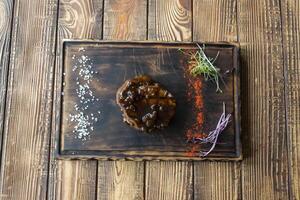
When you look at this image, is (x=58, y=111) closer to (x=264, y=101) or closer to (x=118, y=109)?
(x=118, y=109)

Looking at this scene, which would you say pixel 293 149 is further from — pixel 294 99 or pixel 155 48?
pixel 155 48

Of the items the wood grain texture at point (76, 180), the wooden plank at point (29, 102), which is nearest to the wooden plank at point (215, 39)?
the wood grain texture at point (76, 180)

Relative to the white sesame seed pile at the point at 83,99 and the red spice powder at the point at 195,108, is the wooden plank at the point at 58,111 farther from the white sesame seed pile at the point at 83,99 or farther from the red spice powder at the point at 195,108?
the red spice powder at the point at 195,108

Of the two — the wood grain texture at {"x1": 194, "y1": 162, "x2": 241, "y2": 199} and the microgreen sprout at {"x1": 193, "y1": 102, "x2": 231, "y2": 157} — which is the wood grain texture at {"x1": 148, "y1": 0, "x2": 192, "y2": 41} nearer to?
the microgreen sprout at {"x1": 193, "y1": 102, "x2": 231, "y2": 157}

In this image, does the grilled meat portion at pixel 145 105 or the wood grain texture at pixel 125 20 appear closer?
the grilled meat portion at pixel 145 105

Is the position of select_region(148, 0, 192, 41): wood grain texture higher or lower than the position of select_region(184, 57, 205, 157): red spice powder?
higher

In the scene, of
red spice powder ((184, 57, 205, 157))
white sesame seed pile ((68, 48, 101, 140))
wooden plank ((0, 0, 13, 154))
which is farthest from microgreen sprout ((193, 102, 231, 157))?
wooden plank ((0, 0, 13, 154))
